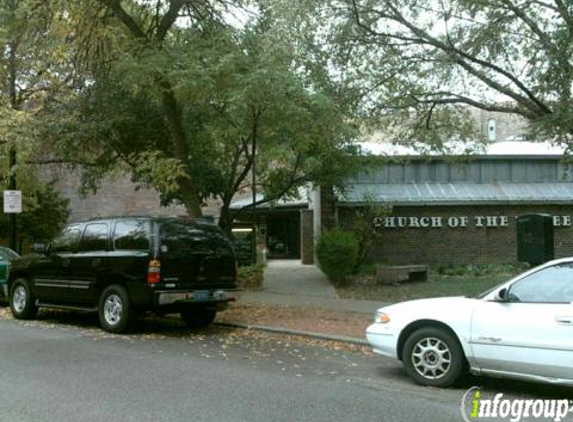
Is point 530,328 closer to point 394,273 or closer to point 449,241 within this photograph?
point 394,273

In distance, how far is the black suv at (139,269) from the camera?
10992mm

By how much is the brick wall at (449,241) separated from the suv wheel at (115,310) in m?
12.0

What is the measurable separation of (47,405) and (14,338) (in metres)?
4.77

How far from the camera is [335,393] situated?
7.10 m

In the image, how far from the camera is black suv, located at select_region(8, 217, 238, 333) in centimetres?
1099

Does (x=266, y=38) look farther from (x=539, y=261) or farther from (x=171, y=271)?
(x=539, y=261)

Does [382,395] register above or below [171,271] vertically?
below

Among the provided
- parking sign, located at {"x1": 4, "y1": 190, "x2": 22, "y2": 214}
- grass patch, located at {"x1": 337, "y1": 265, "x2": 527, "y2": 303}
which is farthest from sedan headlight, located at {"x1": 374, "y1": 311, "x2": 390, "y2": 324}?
parking sign, located at {"x1": 4, "y1": 190, "x2": 22, "y2": 214}

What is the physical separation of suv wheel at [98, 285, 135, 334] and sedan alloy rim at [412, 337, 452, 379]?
17.5 feet

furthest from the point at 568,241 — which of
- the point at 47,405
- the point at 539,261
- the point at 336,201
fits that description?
the point at 47,405

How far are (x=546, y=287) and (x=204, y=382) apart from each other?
3.79 metres

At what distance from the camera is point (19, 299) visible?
1349 cm

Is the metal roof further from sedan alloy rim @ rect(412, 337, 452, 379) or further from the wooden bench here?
sedan alloy rim @ rect(412, 337, 452, 379)

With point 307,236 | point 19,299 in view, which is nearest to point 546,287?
point 19,299
